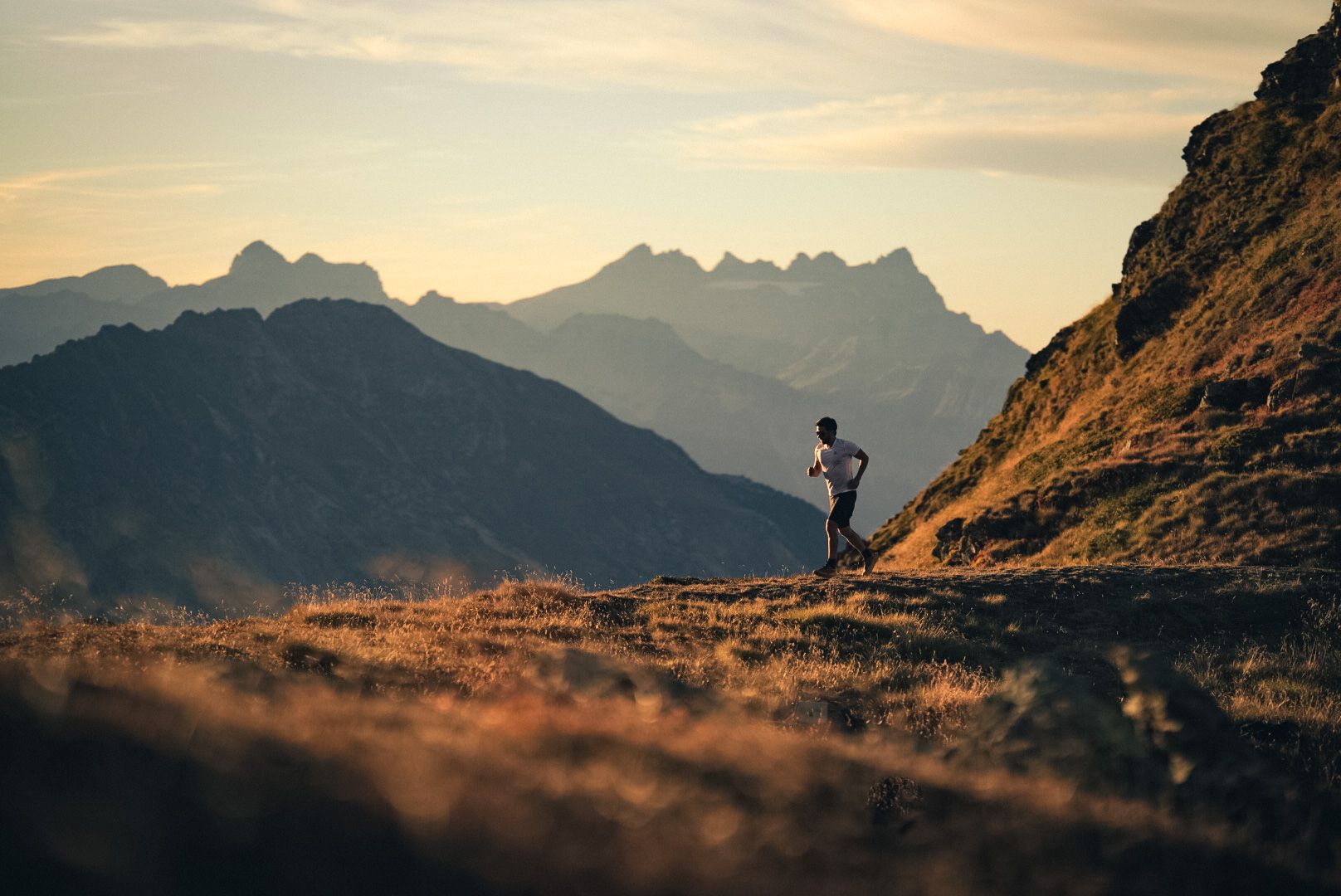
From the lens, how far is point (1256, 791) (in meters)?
7.44

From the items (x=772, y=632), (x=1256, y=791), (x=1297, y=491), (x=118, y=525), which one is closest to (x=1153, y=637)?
(x=772, y=632)

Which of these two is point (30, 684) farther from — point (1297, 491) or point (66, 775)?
point (1297, 491)

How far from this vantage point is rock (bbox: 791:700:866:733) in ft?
30.6

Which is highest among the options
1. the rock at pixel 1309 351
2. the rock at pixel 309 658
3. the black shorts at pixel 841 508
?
the rock at pixel 1309 351

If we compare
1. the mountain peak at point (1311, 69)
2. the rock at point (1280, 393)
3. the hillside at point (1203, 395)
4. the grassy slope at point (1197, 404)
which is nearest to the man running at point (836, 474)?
the hillside at point (1203, 395)

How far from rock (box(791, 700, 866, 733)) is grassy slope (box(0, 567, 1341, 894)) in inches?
7.8

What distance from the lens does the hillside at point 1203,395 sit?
22703mm

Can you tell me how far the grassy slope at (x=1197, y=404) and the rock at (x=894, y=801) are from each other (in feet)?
51.3

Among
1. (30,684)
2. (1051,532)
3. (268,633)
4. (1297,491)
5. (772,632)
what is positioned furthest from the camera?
(1051,532)

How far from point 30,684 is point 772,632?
818cm

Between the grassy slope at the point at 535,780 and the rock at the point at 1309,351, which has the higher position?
the rock at the point at 1309,351

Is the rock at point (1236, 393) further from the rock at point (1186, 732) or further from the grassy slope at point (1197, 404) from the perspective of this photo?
the rock at point (1186, 732)

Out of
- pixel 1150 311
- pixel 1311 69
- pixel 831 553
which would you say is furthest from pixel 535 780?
pixel 1311 69

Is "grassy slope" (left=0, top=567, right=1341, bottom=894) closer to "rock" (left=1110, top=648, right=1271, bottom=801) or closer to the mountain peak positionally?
"rock" (left=1110, top=648, right=1271, bottom=801)
